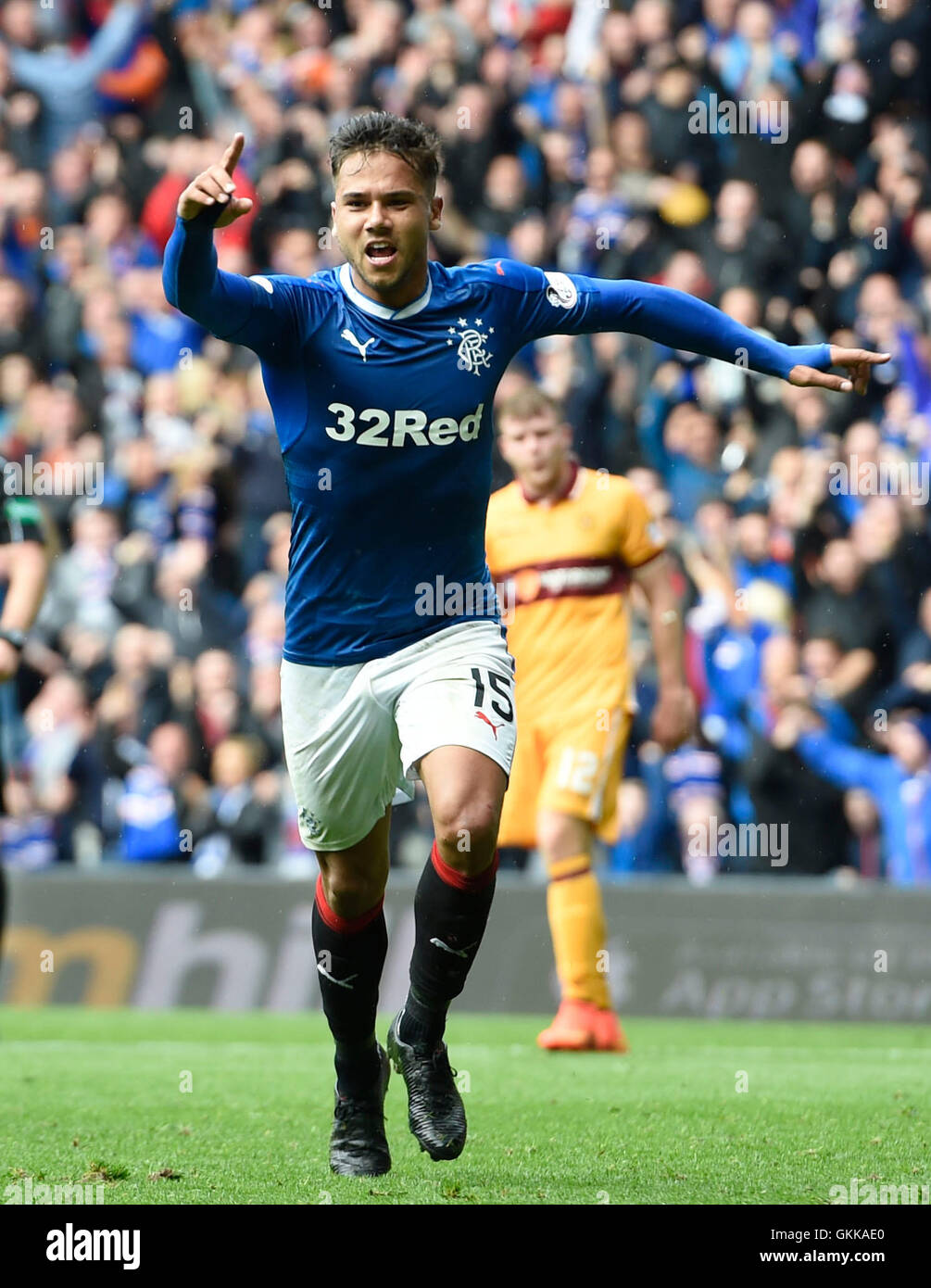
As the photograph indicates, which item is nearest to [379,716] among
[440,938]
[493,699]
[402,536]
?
[493,699]

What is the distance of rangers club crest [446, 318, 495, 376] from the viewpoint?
5727 millimetres

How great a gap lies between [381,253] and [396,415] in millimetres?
445

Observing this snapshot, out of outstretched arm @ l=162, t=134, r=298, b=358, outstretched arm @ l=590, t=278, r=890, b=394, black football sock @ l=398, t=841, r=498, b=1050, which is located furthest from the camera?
outstretched arm @ l=590, t=278, r=890, b=394

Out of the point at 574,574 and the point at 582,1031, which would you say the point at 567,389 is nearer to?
the point at 574,574

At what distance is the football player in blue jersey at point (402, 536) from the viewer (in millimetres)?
5602

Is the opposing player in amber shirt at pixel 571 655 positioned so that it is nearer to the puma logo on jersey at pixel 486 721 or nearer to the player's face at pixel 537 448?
the player's face at pixel 537 448

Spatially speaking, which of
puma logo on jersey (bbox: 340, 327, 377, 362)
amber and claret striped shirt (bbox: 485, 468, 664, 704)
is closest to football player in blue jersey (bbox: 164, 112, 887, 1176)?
puma logo on jersey (bbox: 340, 327, 377, 362)

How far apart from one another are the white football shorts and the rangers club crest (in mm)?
727

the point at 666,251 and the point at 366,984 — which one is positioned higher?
the point at 666,251

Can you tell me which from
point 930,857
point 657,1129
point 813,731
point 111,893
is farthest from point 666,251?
point 657,1129

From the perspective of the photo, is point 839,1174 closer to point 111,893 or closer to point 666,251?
point 111,893

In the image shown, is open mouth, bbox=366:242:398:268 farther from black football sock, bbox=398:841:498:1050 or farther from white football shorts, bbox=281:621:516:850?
black football sock, bbox=398:841:498:1050
